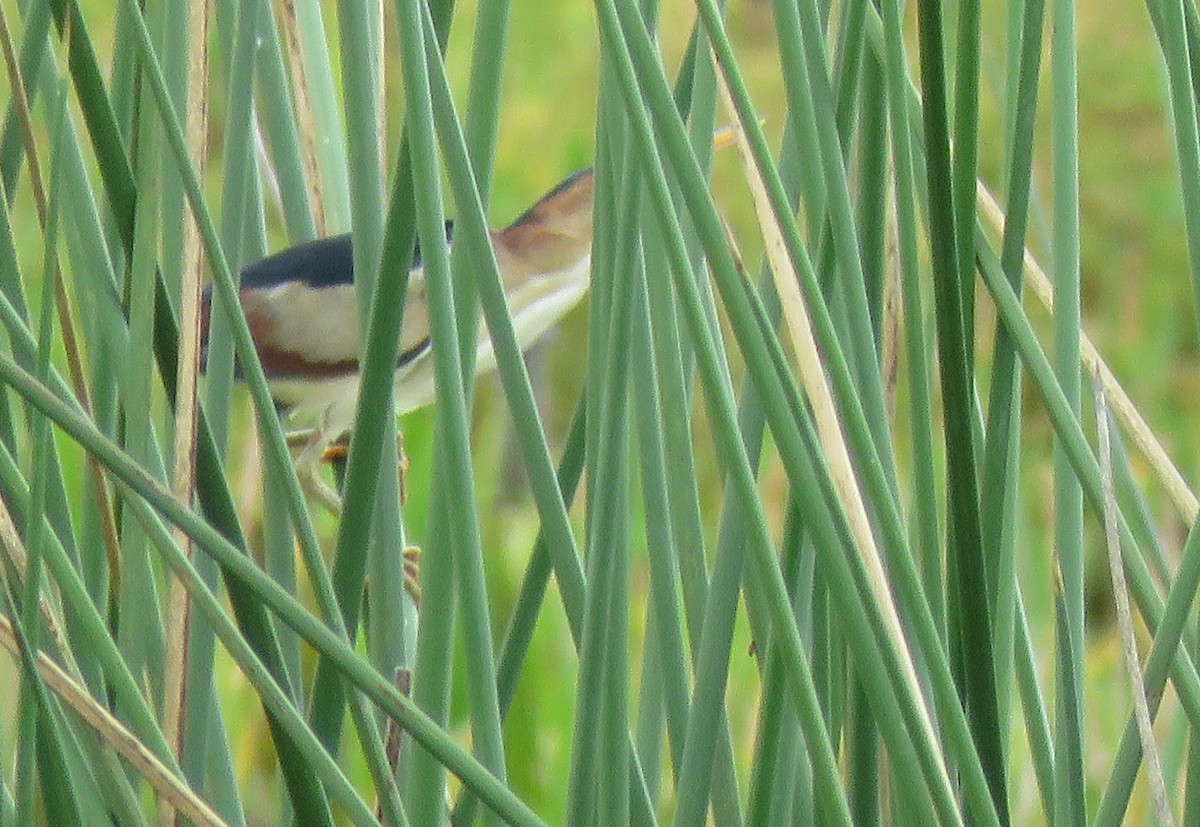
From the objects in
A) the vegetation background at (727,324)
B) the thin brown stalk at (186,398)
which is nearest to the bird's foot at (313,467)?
the vegetation background at (727,324)

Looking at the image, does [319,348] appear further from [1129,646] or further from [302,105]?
[1129,646]

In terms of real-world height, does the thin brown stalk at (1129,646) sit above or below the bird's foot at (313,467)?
above

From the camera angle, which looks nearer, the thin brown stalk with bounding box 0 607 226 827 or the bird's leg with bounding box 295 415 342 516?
the thin brown stalk with bounding box 0 607 226 827

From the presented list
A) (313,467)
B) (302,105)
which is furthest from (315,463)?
(302,105)

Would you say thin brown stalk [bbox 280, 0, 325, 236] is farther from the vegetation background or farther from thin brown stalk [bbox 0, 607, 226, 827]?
the vegetation background

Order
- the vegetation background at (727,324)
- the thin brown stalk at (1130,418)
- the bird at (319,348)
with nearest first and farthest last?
the thin brown stalk at (1130,418) < the bird at (319,348) < the vegetation background at (727,324)

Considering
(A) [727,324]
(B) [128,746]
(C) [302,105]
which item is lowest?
(A) [727,324]

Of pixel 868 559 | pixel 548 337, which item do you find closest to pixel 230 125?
pixel 868 559

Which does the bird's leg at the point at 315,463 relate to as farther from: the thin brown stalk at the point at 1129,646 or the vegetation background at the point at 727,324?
the thin brown stalk at the point at 1129,646

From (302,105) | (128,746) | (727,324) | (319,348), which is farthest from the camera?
(727,324)

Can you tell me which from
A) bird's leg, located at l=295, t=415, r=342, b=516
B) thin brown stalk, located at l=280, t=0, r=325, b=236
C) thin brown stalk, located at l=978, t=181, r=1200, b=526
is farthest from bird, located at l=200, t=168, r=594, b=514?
thin brown stalk, located at l=978, t=181, r=1200, b=526

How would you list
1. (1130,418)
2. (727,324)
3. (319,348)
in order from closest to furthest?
(1130,418) < (319,348) < (727,324)

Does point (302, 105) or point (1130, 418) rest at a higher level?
point (302, 105)

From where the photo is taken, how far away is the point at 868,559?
412 mm
